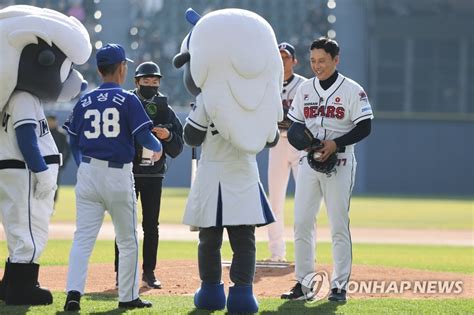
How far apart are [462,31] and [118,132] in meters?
39.0

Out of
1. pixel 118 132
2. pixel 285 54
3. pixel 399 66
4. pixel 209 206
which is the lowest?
pixel 209 206

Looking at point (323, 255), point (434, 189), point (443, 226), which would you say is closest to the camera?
point (323, 255)

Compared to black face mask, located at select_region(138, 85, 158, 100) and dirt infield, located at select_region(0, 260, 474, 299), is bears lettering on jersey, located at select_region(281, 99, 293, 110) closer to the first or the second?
dirt infield, located at select_region(0, 260, 474, 299)

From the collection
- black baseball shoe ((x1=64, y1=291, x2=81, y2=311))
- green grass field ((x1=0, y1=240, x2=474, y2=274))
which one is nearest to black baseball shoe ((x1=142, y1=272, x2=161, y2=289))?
black baseball shoe ((x1=64, y1=291, x2=81, y2=311))

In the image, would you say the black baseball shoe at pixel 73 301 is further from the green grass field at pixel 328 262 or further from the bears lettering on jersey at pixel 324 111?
the bears lettering on jersey at pixel 324 111

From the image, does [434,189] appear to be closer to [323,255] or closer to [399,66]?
[399,66]

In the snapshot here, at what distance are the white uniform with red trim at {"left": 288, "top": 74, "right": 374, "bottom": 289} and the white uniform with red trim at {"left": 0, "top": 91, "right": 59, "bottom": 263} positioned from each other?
208 centimetres

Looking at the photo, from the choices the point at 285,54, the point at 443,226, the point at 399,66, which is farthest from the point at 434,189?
the point at 285,54

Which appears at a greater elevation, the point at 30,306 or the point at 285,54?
the point at 285,54

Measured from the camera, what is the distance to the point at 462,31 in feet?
145

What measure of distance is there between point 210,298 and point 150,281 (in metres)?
1.71

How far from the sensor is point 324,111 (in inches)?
320

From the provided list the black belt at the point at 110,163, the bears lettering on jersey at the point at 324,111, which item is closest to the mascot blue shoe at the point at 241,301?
the black belt at the point at 110,163

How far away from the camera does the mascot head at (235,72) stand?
7055mm
